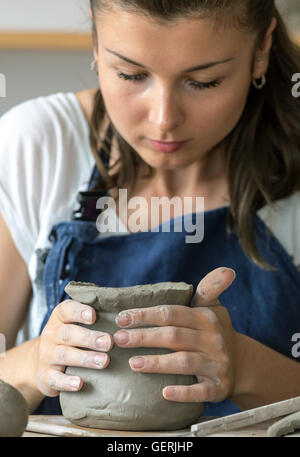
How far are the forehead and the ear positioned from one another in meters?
0.08

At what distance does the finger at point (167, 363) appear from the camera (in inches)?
17.2

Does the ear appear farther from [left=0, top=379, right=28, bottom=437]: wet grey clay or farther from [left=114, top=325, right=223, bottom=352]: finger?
[left=0, top=379, right=28, bottom=437]: wet grey clay

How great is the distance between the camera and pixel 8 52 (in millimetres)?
1201

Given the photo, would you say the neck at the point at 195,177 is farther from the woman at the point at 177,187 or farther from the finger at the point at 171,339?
the finger at the point at 171,339

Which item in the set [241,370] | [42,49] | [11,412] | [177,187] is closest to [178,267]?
[177,187]

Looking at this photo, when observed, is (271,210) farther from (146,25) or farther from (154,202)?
(146,25)

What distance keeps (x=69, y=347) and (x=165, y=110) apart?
23 cm

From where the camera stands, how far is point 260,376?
565 millimetres

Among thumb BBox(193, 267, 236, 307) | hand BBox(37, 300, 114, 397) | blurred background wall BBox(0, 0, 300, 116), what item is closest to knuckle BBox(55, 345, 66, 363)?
hand BBox(37, 300, 114, 397)

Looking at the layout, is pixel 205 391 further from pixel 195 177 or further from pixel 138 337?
pixel 195 177

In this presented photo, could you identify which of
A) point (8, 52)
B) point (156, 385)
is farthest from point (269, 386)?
point (8, 52)

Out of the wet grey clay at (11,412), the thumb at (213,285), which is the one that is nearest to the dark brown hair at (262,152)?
the thumb at (213,285)

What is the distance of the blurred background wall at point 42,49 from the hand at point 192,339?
748 millimetres

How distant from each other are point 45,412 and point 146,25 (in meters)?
0.41
